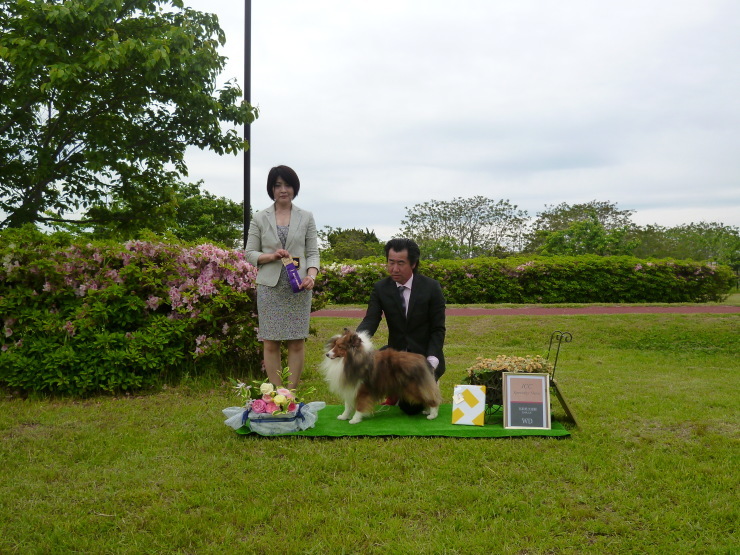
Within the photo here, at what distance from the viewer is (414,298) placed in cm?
507

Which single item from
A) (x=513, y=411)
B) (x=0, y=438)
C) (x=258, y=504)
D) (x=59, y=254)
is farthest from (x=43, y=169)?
(x=513, y=411)

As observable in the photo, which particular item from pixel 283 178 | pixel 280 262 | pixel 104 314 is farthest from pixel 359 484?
pixel 104 314

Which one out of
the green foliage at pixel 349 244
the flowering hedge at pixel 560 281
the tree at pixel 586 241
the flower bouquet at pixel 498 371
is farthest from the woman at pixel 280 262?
the green foliage at pixel 349 244

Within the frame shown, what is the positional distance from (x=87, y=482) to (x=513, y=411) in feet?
10.7

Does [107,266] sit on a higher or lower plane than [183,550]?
higher

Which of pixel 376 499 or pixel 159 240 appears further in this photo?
pixel 159 240

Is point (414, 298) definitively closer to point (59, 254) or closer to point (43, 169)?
point (59, 254)

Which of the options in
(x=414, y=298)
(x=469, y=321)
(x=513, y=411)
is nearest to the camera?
(x=513, y=411)

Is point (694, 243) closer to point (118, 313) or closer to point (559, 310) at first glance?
point (559, 310)

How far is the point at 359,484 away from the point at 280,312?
2.05m

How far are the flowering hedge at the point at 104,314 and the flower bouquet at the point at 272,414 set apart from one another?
190 cm

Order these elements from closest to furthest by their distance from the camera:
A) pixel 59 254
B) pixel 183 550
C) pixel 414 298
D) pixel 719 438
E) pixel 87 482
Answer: pixel 183 550 → pixel 87 482 → pixel 719 438 → pixel 414 298 → pixel 59 254

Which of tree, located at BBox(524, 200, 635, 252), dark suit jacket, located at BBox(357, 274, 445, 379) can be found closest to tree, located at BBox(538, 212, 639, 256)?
tree, located at BBox(524, 200, 635, 252)

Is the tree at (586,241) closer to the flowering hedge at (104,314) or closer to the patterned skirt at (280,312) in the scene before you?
the flowering hedge at (104,314)
